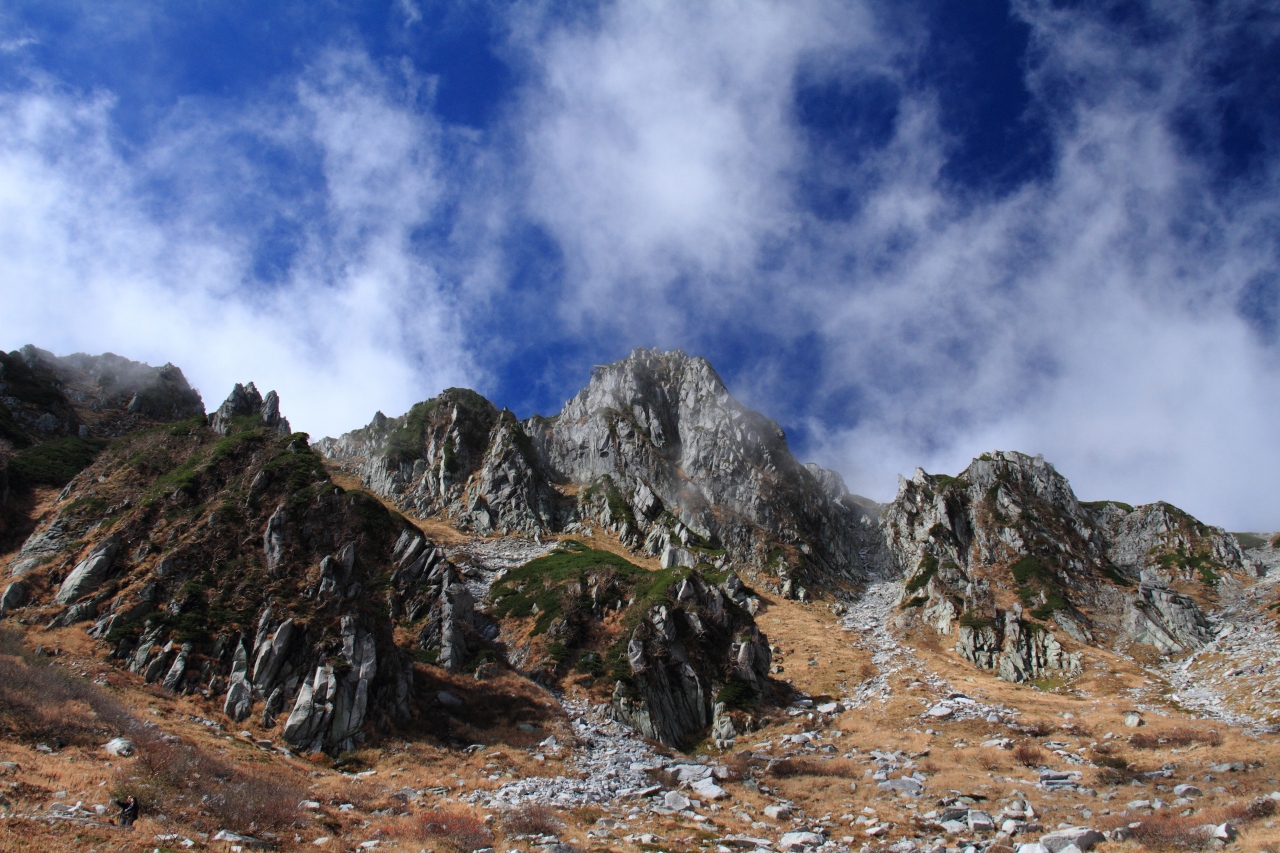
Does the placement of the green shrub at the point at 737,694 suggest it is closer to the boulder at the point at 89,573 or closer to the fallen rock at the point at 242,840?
the fallen rock at the point at 242,840

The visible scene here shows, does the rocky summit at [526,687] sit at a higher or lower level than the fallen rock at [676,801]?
higher

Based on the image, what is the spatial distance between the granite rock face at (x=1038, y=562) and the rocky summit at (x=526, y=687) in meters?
0.71

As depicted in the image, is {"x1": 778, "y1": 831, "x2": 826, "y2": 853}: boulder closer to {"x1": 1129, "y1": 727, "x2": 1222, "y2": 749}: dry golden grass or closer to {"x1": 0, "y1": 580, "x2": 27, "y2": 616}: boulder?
{"x1": 1129, "y1": 727, "x2": 1222, "y2": 749}: dry golden grass

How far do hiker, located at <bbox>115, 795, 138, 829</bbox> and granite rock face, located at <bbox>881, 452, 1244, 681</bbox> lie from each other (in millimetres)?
80220

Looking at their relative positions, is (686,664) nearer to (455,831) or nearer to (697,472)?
(455,831)

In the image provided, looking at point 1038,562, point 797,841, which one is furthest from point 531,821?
point 1038,562

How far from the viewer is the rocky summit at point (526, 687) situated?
19562mm

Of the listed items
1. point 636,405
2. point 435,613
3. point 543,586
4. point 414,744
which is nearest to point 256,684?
point 414,744

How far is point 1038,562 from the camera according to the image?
95.8 meters

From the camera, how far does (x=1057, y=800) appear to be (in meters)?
24.0

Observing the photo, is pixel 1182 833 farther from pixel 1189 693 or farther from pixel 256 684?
pixel 1189 693

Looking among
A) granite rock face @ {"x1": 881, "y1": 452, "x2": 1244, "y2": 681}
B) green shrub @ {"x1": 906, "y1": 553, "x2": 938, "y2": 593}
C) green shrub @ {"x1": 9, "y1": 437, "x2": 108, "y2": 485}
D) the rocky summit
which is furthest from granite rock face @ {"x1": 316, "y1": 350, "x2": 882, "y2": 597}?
green shrub @ {"x1": 9, "y1": 437, "x2": 108, "y2": 485}

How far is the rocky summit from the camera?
19562mm

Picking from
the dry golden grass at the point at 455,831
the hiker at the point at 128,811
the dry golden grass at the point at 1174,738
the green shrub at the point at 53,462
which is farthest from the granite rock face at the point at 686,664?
the green shrub at the point at 53,462
